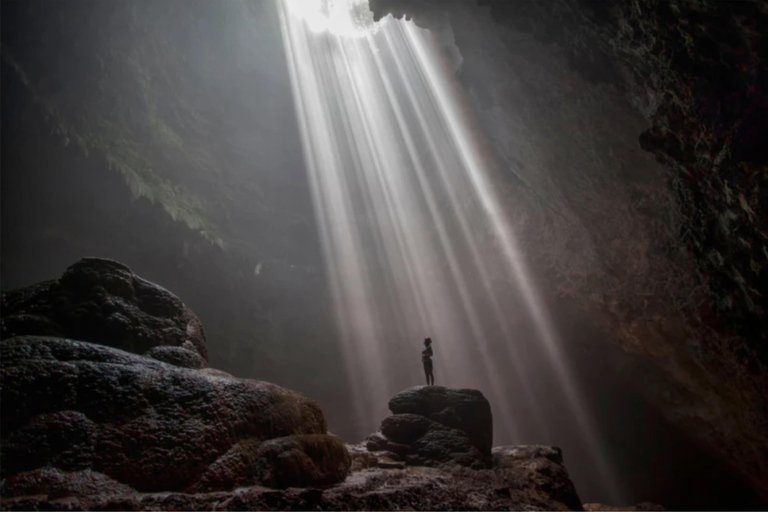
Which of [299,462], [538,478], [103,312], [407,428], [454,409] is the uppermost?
[103,312]

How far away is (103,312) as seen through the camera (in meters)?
6.07

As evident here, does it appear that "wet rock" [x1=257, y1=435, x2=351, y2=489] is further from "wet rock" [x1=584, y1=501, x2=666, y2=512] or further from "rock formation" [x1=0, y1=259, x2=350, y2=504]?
"wet rock" [x1=584, y1=501, x2=666, y2=512]

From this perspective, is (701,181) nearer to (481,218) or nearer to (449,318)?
(481,218)

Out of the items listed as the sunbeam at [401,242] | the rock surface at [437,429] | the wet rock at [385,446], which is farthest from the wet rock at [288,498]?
the sunbeam at [401,242]

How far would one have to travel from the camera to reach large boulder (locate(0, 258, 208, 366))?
5523 millimetres

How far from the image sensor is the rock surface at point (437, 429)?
7.73m

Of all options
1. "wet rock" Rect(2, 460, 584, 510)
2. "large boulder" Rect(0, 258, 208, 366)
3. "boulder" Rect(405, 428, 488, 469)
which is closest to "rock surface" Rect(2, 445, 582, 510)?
"wet rock" Rect(2, 460, 584, 510)

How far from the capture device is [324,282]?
78.8 ft

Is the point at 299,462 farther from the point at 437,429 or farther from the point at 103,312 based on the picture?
the point at 437,429

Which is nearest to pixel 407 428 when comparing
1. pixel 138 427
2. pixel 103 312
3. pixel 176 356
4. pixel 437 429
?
pixel 437 429

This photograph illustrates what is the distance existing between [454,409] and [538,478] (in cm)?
231

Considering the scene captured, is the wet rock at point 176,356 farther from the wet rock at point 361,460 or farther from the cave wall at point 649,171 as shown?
the cave wall at point 649,171

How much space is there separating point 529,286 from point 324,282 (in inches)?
457

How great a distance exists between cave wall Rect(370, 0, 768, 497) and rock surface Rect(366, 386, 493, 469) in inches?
222
